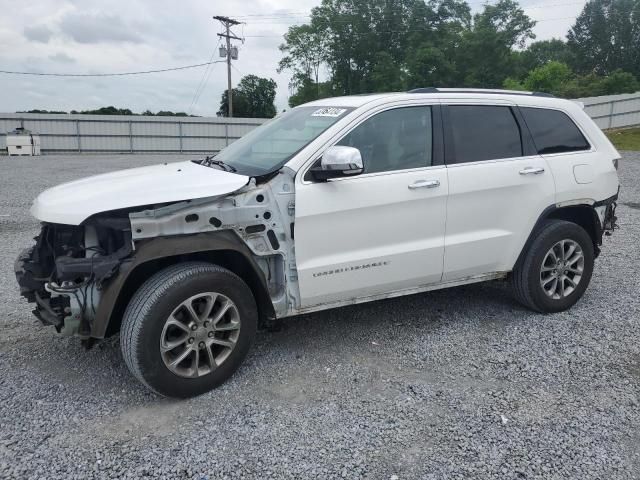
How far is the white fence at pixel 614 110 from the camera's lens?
25.2m

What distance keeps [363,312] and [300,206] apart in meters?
1.64

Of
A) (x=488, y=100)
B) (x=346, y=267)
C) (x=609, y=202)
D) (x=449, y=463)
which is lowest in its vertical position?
(x=449, y=463)

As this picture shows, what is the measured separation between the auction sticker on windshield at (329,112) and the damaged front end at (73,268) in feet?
5.53

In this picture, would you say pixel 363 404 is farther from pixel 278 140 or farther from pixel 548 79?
pixel 548 79

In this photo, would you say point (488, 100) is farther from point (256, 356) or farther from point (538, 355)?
point (256, 356)

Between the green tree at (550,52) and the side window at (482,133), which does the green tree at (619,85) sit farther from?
the side window at (482,133)

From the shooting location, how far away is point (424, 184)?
3871mm

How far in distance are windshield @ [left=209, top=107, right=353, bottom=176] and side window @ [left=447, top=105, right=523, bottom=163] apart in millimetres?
945

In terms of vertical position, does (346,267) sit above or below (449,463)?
above

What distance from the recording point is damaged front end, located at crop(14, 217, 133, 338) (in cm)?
305

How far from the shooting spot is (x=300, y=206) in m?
3.47

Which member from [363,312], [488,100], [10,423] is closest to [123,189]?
[10,423]

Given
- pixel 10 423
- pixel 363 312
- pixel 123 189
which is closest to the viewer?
pixel 10 423

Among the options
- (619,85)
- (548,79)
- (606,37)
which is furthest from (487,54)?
(606,37)
